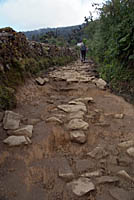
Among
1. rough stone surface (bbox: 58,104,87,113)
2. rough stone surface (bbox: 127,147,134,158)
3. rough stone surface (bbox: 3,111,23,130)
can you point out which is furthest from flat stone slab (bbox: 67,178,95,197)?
rough stone surface (bbox: 58,104,87,113)

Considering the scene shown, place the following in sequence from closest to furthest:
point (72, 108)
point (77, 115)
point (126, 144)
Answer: point (126, 144)
point (77, 115)
point (72, 108)

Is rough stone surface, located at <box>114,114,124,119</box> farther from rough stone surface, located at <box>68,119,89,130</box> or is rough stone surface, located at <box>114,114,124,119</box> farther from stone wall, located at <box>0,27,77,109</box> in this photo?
stone wall, located at <box>0,27,77,109</box>

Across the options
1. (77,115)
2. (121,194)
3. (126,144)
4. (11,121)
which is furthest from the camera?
(77,115)

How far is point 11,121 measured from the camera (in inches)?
105

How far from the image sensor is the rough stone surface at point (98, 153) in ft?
6.86

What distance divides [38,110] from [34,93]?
907 mm

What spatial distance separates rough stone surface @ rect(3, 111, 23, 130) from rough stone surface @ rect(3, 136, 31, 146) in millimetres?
302

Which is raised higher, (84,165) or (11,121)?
(11,121)

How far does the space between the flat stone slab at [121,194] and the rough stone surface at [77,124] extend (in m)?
1.21

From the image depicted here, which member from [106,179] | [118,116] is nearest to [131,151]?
[106,179]

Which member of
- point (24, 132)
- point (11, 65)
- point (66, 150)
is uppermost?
point (11, 65)

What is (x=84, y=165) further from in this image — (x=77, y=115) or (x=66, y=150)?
(x=77, y=115)

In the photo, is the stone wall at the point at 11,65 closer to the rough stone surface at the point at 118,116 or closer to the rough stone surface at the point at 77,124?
the rough stone surface at the point at 77,124

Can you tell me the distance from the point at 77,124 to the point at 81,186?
126 cm
